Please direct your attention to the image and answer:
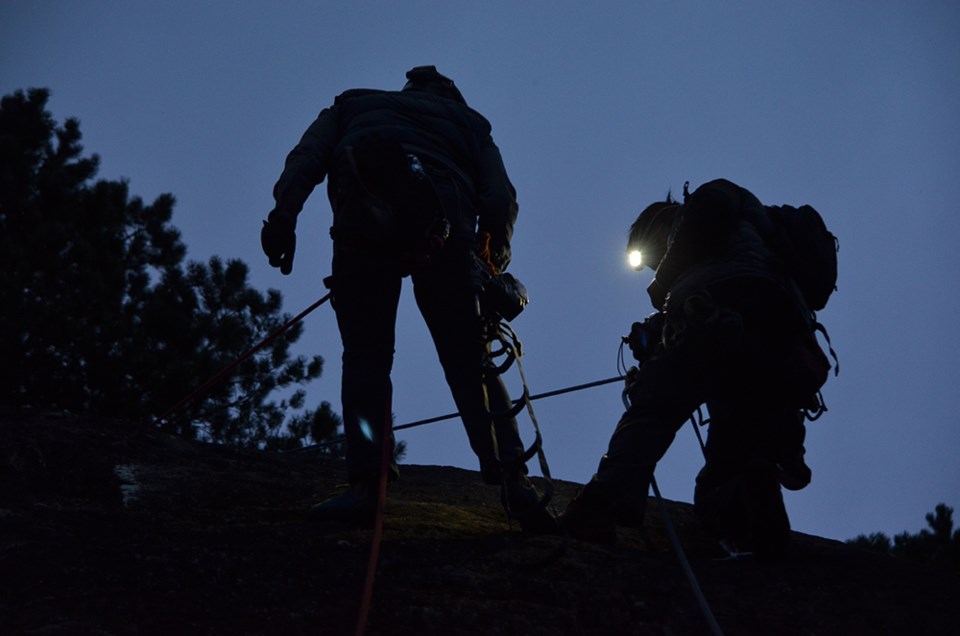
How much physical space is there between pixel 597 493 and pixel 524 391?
64 cm

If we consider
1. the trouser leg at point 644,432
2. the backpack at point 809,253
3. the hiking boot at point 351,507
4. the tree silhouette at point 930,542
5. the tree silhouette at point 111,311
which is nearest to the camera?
the trouser leg at point 644,432

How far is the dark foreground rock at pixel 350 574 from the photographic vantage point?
1676mm

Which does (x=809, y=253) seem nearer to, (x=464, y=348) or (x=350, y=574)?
(x=464, y=348)

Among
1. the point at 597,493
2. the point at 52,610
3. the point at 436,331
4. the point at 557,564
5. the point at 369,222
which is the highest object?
the point at 369,222

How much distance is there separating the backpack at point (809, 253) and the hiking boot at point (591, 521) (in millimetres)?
989

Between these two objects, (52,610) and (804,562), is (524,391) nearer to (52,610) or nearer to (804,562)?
(804,562)

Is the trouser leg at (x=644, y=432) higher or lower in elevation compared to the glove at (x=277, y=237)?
lower

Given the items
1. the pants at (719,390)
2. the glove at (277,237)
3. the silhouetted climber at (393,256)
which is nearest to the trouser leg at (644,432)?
the pants at (719,390)

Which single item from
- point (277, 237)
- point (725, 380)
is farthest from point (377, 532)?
point (725, 380)

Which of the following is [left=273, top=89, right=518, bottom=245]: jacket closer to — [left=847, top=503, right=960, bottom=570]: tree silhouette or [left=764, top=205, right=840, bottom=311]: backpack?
[left=764, top=205, right=840, bottom=311]: backpack

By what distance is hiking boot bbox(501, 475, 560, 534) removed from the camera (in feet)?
8.54

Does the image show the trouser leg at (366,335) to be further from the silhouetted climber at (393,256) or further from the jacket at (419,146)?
the jacket at (419,146)

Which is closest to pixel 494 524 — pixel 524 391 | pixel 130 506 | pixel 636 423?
pixel 524 391

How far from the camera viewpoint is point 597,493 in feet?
7.92
